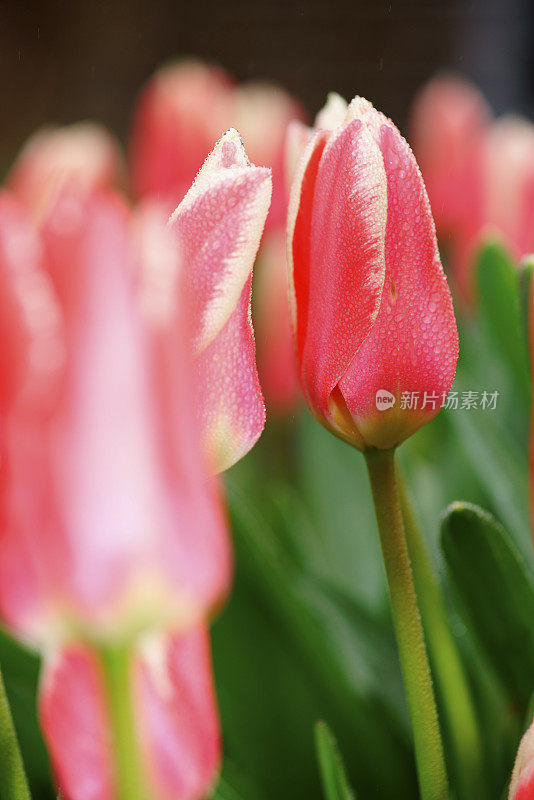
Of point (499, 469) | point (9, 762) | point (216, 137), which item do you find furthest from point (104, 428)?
point (216, 137)

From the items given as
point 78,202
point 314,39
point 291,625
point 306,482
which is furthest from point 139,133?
point 78,202

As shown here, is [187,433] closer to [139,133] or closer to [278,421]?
[278,421]

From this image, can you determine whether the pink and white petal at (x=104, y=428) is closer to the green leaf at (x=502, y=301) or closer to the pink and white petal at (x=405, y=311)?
the pink and white petal at (x=405, y=311)

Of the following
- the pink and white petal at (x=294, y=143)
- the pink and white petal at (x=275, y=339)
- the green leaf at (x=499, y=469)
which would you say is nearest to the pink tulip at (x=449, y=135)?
the pink and white petal at (x=275, y=339)

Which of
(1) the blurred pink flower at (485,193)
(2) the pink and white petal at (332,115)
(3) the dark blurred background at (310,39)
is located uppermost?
(3) the dark blurred background at (310,39)

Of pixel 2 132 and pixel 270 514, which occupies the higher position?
pixel 2 132

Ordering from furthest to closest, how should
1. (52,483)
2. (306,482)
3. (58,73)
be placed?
(58,73), (306,482), (52,483)

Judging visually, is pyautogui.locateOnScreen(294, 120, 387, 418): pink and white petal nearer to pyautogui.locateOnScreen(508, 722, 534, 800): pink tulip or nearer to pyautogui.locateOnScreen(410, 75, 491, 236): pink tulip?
pyautogui.locateOnScreen(508, 722, 534, 800): pink tulip
